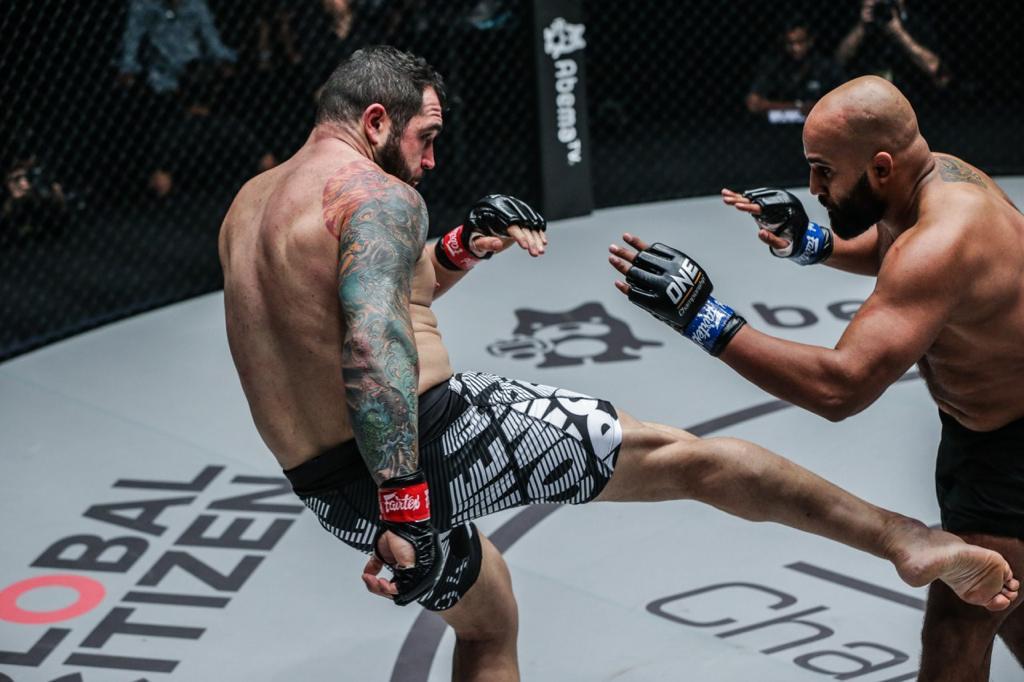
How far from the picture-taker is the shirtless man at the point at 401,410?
A: 5.87ft

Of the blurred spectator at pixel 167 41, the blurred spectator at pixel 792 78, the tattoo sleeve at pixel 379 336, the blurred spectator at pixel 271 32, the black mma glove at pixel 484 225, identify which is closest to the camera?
the tattoo sleeve at pixel 379 336

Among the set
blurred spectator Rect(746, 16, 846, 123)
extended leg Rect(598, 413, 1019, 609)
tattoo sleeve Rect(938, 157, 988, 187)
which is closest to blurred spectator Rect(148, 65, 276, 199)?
blurred spectator Rect(746, 16, 846, 123)

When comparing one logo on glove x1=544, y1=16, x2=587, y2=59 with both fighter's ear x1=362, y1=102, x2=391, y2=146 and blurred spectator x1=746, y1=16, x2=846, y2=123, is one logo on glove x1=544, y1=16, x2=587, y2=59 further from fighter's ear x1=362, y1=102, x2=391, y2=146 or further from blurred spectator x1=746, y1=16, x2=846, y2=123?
fighter's ear x1=362, y1=102, x2=391, y2=146

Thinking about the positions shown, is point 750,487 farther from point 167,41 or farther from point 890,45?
point 890,45

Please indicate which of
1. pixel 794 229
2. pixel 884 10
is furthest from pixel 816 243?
pixel 884 10

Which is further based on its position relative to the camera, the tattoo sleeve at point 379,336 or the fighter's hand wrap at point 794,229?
the fighter's hand wrap at point 794,229

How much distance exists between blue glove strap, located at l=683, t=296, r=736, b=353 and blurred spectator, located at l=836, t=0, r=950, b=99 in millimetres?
4873

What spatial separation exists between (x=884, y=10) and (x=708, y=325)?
5047 mm

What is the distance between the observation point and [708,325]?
202cm

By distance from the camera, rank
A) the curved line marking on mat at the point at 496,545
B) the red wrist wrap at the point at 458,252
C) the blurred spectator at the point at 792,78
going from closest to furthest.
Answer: the red wrist wrap at the point at 458,252
the curved line marking on mat at the point at 496,545
the blurred spectator at the point at 792,78

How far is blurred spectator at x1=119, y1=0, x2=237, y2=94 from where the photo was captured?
549cm

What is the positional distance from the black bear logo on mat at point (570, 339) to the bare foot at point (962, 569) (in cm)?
227

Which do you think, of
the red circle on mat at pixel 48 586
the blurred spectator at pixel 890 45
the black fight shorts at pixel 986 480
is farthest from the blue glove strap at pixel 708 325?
the blurred spectator at pixel 890 45

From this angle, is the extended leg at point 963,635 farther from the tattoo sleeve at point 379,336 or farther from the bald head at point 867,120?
the tattoo sleeve at point 379,336
